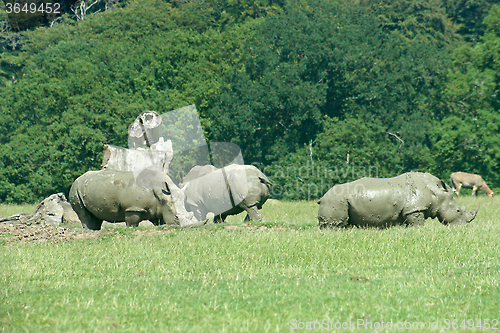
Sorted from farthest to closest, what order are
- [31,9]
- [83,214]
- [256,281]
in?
[83,214] → [31,9] → [256,281]

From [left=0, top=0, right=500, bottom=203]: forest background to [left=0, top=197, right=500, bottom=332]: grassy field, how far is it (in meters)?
22.6

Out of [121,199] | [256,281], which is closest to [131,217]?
[121,199]

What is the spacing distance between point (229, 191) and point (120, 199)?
11.5 feet

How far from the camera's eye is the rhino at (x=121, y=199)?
1526 cm

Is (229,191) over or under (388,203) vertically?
over

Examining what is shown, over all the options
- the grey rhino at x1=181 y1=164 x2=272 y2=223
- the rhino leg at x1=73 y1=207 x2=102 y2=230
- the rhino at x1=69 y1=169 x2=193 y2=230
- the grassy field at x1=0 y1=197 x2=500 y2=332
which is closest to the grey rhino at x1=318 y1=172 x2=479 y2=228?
the grassy field at x1=0 y1=197 x2=500 y2=332

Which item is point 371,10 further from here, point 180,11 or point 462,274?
point 462,274

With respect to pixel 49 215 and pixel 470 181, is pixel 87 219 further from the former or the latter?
pixel 470 181

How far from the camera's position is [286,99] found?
129 feet

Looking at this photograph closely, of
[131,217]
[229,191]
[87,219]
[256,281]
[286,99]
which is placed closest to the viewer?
[256,281]

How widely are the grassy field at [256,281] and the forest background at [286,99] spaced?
22575 millimetres

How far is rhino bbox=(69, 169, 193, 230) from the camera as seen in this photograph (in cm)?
1526

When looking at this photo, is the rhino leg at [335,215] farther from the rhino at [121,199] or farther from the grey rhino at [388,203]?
the rhino at [121,199]

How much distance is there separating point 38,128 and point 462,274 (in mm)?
34347
